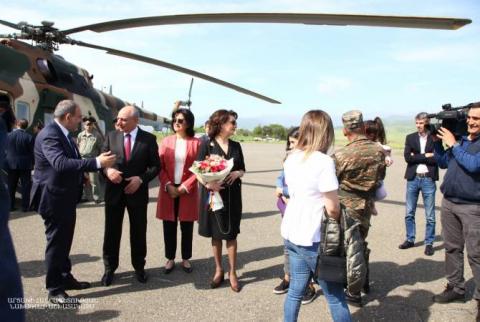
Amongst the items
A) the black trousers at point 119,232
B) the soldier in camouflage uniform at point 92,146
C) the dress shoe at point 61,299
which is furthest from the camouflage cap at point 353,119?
the soldier in camouflage uniform at point 92,146

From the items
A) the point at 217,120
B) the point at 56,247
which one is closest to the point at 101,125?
the point at 217,120

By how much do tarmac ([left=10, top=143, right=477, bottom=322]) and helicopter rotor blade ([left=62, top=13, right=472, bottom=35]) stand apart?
2.84 m

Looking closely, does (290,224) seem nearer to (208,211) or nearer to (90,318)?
(208,211)

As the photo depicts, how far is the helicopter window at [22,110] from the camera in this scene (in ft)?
23.9

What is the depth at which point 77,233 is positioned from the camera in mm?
6090

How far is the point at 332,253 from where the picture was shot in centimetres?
268

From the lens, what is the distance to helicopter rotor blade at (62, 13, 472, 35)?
11.9 feet

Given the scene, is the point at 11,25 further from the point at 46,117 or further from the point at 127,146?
the point at 127,146

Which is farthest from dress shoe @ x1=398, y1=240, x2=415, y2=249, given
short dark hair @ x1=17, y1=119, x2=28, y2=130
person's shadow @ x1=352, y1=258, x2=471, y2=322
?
short dark hair @ x1=17, y1=119, x2=28, y2=130

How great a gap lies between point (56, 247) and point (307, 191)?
255 cm

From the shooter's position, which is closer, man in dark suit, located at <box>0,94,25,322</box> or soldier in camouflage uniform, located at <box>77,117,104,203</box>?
man in dark suit, located at <box>0,94,25,322</box>

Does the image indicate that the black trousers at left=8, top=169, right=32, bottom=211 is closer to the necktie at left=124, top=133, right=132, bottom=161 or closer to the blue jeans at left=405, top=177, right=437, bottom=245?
the necktie at left=124, top=133, right=132, bottom=161

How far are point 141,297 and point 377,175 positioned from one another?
2.70 metres

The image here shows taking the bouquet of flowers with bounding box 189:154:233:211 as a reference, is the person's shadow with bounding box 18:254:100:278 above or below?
below
